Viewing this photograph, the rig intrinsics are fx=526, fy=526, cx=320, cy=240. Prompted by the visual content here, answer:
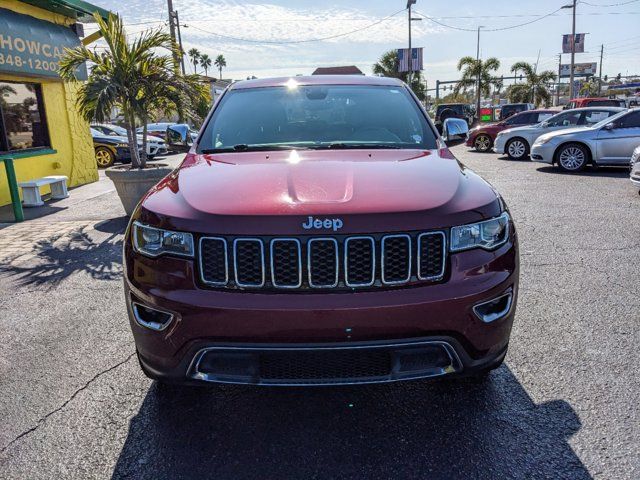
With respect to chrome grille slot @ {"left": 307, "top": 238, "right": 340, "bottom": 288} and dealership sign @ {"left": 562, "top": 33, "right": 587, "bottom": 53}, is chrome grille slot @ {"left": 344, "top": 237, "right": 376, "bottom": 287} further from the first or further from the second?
dealership sign @ {"left": 562, "top": 33, "right": 587, "bottom": 53}

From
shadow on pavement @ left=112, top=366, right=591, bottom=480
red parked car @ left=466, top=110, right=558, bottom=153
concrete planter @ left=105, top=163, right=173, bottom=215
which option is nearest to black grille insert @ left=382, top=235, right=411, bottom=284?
shadow on pavement @ left=112, top=366, right=591, bottom=480

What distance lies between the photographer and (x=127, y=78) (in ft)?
25.6

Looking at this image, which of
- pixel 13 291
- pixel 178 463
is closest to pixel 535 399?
pixel 178 463

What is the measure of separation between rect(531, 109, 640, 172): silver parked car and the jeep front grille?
37.6 ft

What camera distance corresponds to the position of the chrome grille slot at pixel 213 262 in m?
2.21

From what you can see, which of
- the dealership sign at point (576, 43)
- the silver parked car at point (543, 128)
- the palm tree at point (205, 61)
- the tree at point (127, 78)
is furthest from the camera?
the palm tree at point (205, 61)

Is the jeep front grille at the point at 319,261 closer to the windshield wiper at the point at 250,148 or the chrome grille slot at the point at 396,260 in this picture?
the chrome grille slot at the point at 396,260

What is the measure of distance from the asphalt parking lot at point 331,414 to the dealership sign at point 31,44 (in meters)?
7.43

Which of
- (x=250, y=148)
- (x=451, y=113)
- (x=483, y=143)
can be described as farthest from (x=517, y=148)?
(x=250, y=148)

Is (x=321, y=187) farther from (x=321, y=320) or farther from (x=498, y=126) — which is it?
(x=498, y=126)

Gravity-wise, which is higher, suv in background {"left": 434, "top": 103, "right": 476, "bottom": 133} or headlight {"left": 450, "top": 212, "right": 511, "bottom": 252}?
suv in background {"left": 434, "top": 103, "right": 476, "bottom": 133}

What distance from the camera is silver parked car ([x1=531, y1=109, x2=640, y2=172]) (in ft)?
38.0

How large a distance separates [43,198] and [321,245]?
1003 cm

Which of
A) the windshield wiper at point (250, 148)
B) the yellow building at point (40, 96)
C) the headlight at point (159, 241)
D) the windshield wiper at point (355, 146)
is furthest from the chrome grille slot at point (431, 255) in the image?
the yellow building at point (40, 96)
